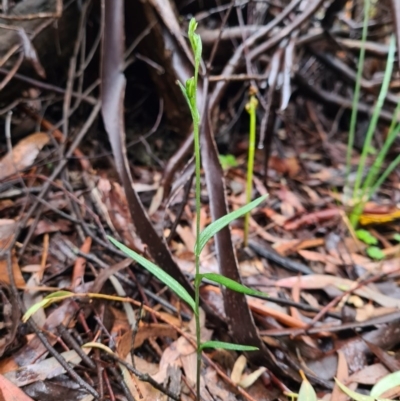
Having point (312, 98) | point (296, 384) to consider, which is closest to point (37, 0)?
point (296, 384)

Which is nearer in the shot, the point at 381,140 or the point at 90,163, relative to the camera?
the point at 90,163

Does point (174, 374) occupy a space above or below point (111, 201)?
below

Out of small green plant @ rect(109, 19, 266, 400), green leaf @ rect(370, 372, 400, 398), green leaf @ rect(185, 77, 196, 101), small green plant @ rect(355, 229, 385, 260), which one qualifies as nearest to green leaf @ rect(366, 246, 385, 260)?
small green plant @ rect(355, 229, 385, 260)

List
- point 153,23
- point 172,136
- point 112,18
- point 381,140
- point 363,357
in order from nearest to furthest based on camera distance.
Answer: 1. point 363,357
2. point 112,18
3. point 153,23
4. point 172,136
5. point 381,140

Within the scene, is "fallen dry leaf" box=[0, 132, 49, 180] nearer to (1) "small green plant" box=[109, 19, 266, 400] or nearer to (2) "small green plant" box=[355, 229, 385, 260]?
(1) "small green plant" box=[109, 19, 266, 400]

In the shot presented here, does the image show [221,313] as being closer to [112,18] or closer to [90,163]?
[90,163]

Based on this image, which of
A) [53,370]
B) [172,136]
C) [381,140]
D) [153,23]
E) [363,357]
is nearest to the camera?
[53,370]

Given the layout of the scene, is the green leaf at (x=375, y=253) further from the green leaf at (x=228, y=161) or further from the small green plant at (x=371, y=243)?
the green leaf at (x=228, y=161)

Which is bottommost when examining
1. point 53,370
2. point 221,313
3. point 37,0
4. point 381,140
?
point 381,140
